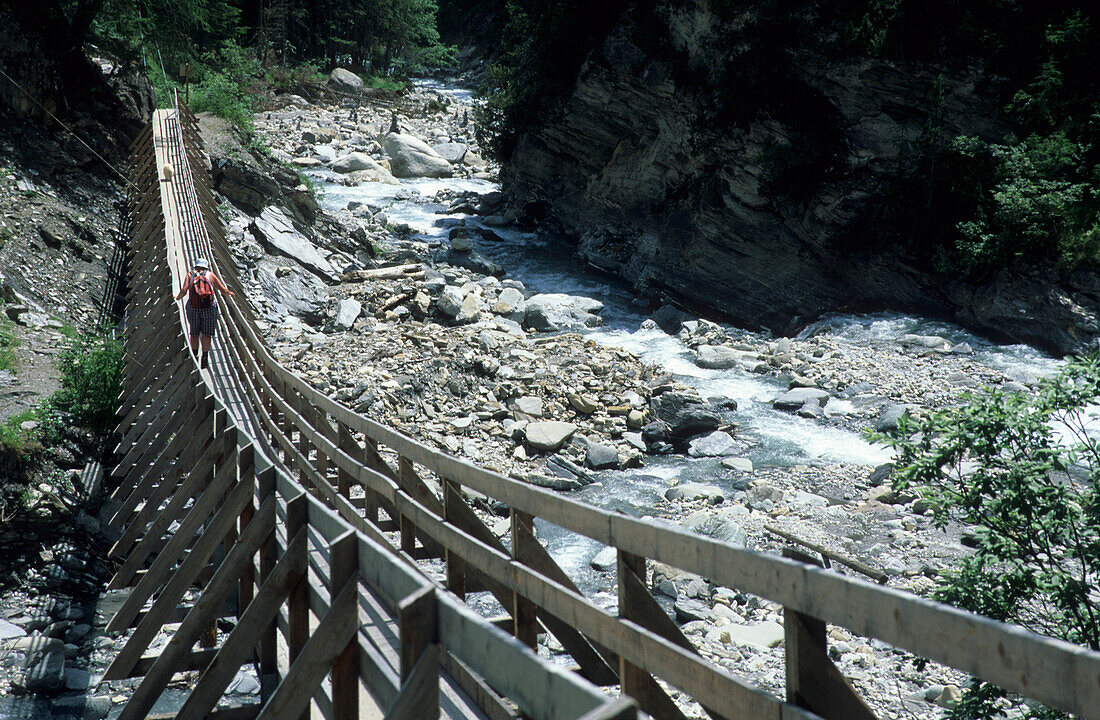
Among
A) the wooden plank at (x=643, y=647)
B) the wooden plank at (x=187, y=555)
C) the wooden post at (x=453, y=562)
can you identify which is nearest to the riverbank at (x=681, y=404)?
the wooden post at (x=453, y=562)

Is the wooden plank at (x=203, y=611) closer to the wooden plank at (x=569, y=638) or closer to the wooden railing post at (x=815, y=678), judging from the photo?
the wooden plank at (x=569, y=638)

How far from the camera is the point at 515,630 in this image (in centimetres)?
396

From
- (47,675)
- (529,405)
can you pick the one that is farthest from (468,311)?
(47,675)

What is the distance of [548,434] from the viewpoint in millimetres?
12781

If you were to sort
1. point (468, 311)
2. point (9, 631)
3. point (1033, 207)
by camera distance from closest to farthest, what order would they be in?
point (9, 631)
point (1033, 207)
point (468, 311)

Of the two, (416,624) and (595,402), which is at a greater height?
(416,624)

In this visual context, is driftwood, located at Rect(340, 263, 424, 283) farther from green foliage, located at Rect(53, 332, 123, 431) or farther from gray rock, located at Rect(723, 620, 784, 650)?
gray rock, located at Rect(723, 620, 784, 650)

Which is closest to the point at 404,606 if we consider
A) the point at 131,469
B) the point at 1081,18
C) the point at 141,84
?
the point at 131,469

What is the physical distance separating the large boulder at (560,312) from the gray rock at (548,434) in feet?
20.7

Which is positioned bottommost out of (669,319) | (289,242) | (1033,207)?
(289,242)

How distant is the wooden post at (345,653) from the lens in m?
2.79

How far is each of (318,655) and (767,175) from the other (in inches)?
851

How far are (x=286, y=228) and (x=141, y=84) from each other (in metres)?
6.17

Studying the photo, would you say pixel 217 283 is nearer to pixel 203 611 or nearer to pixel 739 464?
pixel 203 611
